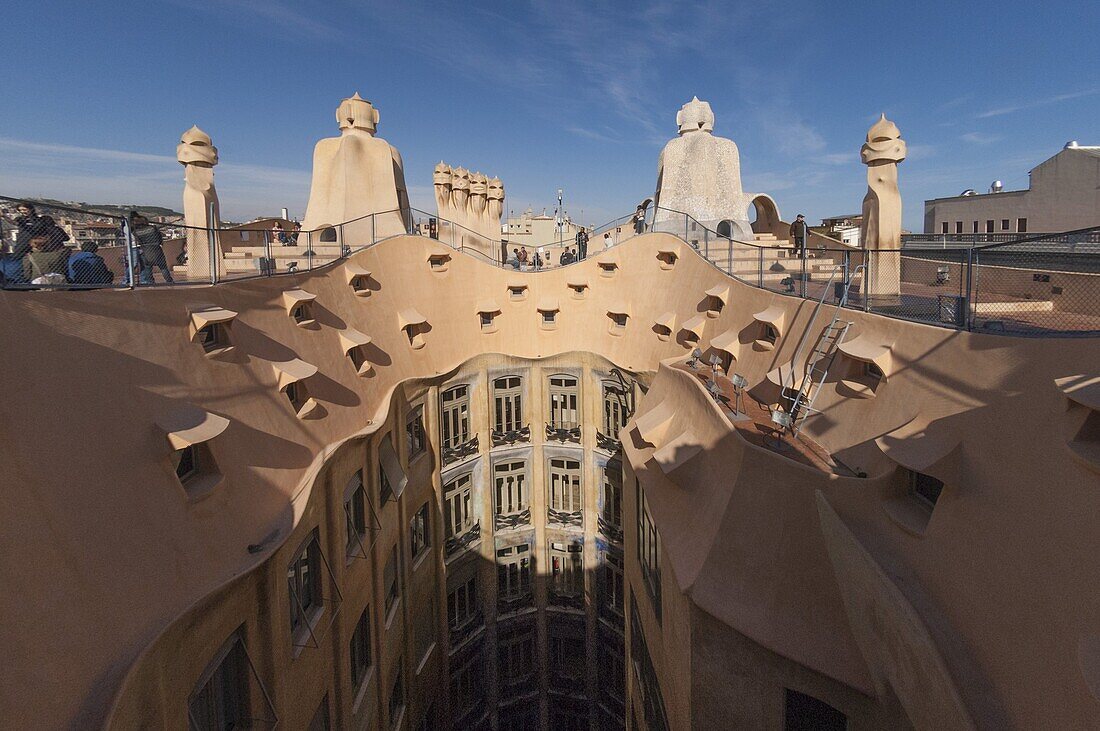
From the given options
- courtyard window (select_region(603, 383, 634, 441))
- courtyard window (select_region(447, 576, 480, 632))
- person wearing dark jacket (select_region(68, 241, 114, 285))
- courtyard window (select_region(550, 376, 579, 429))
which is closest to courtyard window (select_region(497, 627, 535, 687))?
courtyard window (select_region(447, 576, 480, 632))

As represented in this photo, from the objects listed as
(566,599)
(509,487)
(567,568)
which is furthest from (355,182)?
(566,599)

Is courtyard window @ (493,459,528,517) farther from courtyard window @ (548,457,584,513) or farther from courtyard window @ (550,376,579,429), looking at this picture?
courtyard window @ (550,376,579,429)

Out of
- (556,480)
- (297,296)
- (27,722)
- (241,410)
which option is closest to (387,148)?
(297,296)

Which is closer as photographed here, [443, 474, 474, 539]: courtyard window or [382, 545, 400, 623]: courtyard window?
[382, 545, 400, 623]: courtyard window

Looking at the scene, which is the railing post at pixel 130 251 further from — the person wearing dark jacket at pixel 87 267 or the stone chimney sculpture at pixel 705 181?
the stone chimney sculpture at pixel 705 181

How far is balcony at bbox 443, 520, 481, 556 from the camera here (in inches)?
874

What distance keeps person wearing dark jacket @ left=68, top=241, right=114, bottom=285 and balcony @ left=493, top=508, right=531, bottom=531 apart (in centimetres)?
1775

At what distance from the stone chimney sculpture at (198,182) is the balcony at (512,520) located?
560 inches

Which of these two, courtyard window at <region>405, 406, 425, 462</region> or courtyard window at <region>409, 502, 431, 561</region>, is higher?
courtyard window at <region>405, 406, 425, 462</region>

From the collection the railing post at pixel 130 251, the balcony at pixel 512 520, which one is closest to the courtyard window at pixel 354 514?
the railing post at pixel 130 251

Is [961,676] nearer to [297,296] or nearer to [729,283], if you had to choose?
[729,283]

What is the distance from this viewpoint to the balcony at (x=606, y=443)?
2302 centimetres

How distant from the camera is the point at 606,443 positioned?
23.4 m

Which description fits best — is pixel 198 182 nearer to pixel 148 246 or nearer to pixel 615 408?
pixel 148 246
